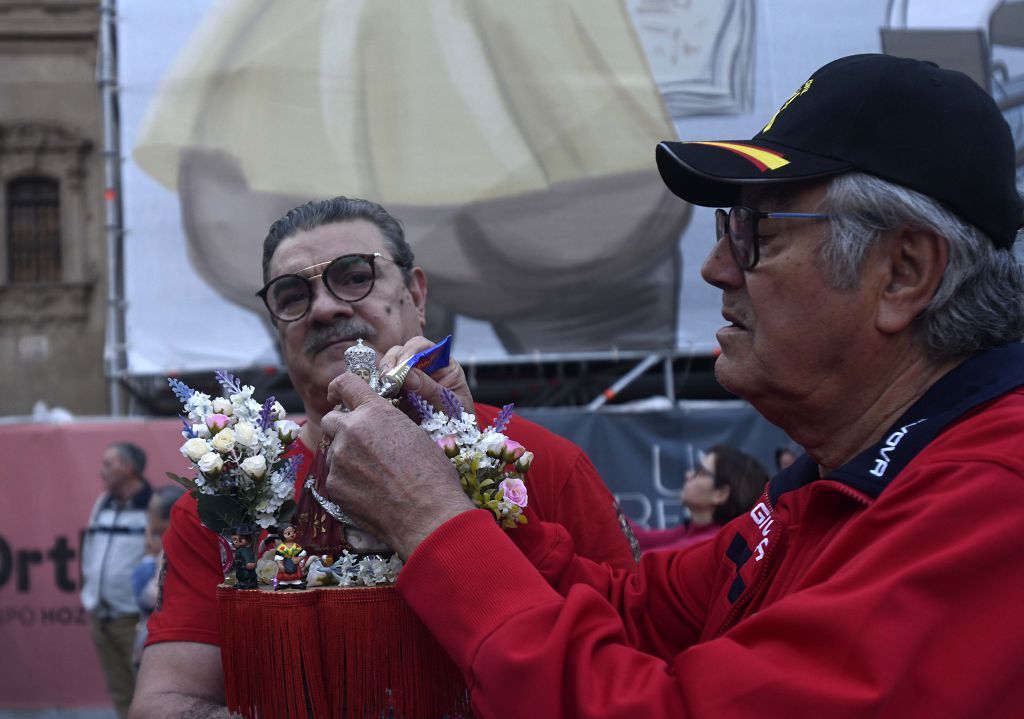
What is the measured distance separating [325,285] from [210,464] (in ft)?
2.30

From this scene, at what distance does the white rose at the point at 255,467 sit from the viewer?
5.16 ft

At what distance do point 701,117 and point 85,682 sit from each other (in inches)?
250

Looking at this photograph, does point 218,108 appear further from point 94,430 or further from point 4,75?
point 4,75

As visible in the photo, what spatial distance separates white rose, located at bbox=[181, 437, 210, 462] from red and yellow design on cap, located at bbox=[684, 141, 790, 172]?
922 millimetres

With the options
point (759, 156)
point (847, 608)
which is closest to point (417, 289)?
point (759, 156)

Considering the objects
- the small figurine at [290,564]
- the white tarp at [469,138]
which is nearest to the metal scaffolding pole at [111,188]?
the white tarp at [469,138]

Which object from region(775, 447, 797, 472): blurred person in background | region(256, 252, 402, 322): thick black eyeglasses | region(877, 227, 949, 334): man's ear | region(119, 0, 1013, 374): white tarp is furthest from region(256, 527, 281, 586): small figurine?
region(119, 0, 1013, 374): white tarp

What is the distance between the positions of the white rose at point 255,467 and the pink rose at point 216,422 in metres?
0.10

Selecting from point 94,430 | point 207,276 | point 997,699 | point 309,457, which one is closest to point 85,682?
point 94,430

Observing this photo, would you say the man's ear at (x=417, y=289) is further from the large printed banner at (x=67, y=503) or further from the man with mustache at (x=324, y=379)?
the large printed banner at (x=67, y=503)

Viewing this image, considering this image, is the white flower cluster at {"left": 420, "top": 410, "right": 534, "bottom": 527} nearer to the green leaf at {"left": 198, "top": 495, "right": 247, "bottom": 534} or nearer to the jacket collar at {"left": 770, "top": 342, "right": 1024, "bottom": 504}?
the green leaf at {"left": 198, "top": 495, "right": 247, "bottom": 534}

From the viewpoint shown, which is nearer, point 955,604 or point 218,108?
point 955,604

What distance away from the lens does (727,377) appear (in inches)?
58.3

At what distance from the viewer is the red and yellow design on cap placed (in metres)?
1.36
